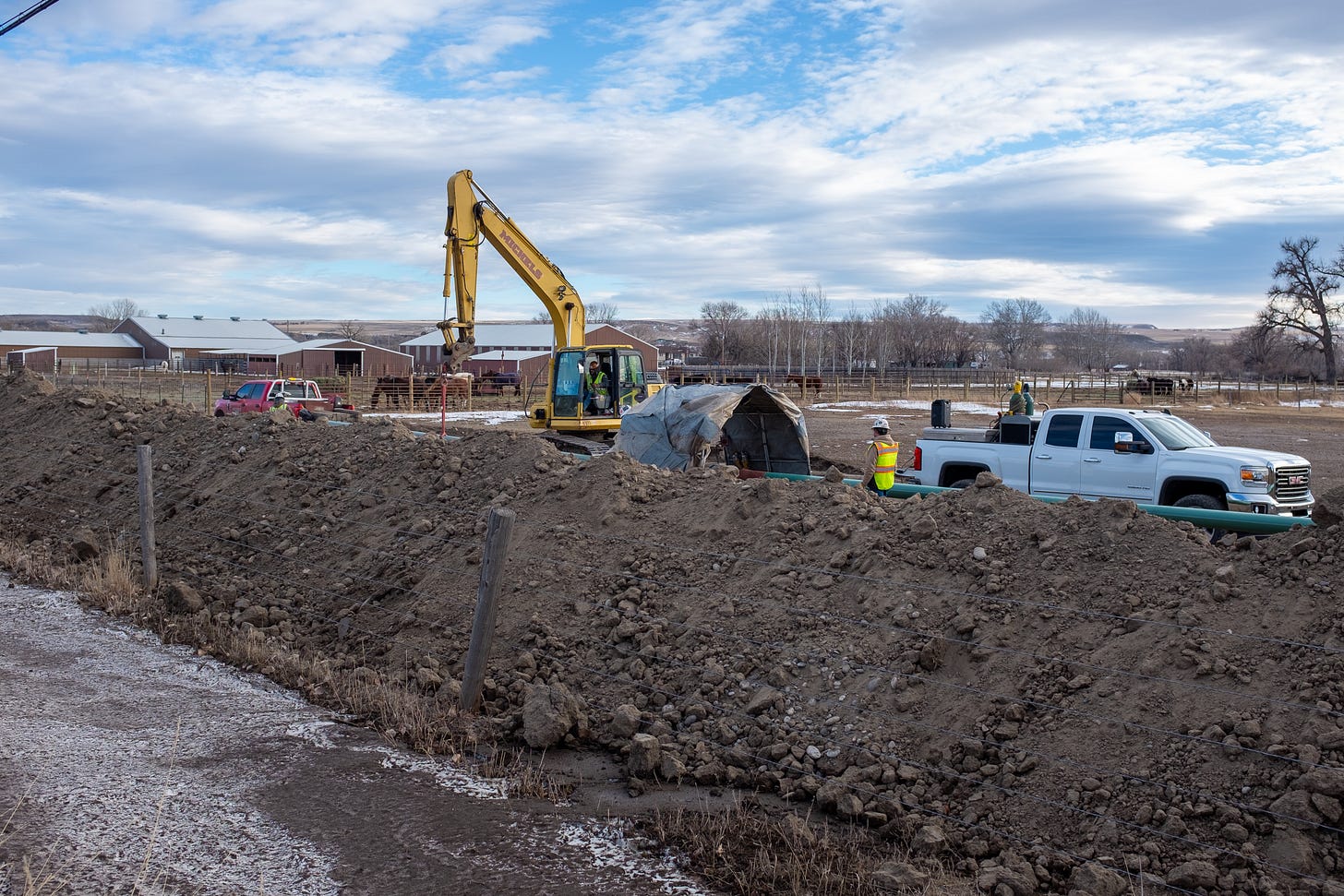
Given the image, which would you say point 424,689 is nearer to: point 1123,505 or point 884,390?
point 1123,505

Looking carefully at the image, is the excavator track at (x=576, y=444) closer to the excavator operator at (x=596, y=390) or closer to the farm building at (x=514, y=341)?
the excavator operator at (x=596, y=390)

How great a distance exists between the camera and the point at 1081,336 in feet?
556

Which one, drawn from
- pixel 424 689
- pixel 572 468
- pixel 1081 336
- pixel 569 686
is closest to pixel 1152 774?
pixel 569 686

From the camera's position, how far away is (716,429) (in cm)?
1459

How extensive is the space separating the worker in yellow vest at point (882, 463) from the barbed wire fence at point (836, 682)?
13.2 ft

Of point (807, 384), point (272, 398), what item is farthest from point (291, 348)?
point (272, 398)

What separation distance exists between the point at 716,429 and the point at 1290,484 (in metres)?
6.99

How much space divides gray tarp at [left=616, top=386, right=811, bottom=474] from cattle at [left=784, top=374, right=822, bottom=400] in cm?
3775

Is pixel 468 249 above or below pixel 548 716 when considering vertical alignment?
above

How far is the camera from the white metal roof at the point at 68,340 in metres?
102

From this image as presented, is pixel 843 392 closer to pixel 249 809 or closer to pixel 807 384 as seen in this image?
pixel 807 384

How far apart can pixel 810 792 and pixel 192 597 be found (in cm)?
583

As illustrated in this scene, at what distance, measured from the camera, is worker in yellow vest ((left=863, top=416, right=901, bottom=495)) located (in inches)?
458

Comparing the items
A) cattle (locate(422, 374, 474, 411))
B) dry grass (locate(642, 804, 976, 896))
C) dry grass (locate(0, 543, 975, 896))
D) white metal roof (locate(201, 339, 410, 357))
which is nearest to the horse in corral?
cattle (locate(422, 374, 474, 411))
